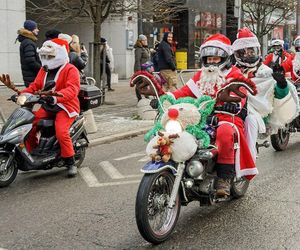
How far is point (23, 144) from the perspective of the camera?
21.5ft

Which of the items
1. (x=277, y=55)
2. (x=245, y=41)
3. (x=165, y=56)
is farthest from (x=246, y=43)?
(x=165, y=56)

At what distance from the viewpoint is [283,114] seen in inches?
268

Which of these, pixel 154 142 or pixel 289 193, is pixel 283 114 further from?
pixel 154 142

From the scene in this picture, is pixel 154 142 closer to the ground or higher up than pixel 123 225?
higher up

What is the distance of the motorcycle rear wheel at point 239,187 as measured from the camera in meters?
5.71

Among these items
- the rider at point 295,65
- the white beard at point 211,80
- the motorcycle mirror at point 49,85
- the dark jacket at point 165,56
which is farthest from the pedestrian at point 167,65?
the white beard at point 211,80

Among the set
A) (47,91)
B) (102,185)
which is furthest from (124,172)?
(47,91)

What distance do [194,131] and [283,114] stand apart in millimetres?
2491

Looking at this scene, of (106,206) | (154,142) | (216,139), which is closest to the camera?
(154,142)

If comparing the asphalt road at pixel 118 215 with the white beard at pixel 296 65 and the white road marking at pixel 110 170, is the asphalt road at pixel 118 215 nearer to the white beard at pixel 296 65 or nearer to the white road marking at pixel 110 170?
the white road marking at pixel 110 170

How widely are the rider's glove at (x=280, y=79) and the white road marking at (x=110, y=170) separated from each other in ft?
7.65

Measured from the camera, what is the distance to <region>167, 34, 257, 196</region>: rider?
4961 mm

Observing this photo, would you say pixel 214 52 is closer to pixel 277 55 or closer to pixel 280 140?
pixel 280 140

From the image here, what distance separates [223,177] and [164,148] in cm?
81
